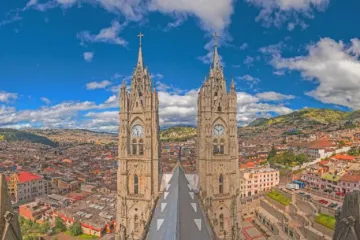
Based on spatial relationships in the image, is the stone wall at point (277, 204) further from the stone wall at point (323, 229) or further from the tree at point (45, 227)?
the tree at point (45, 227)

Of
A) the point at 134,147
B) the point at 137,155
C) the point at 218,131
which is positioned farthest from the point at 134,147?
the point at 218,131

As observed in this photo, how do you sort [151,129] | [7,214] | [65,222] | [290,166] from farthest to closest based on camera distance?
[290,166] → [65,222] → [151,129] → [7,214]

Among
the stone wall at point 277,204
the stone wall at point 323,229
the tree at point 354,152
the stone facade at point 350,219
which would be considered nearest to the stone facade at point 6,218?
the stone facade at point 350,219

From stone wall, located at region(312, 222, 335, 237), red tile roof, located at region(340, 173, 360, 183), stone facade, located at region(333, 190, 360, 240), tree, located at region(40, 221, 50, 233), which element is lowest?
tree, located at region(40, 221, 50, 233)

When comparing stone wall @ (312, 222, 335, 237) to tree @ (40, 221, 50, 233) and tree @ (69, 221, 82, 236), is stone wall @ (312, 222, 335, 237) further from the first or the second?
tree @ (40, 221, 50, 233)

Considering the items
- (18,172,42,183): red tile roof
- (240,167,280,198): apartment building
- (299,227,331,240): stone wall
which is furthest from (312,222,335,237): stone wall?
(18,172,42,183): red tile roof

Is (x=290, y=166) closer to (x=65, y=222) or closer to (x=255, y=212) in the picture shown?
(x=255, y=212)

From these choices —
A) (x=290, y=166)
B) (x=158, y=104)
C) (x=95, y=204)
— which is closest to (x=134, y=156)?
(x=158, y=104)
